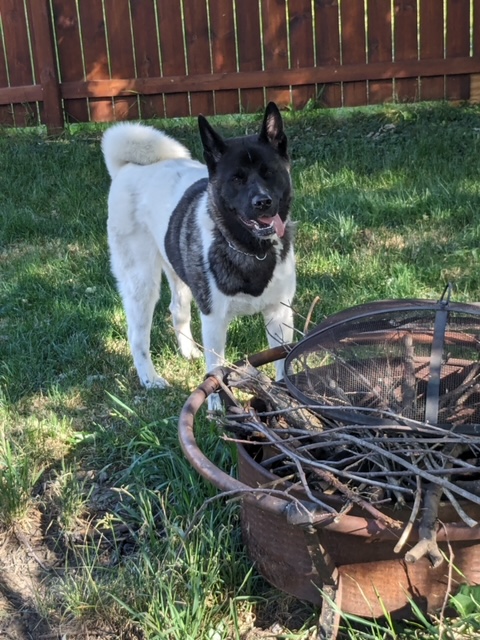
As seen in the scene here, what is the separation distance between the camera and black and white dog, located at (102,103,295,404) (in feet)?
10.9

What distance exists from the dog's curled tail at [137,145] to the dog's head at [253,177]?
78 centimetres

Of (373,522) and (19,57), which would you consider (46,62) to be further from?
(373,522)

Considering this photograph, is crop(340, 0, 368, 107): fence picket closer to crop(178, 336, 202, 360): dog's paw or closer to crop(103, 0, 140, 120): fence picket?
crop(103, 0, 140, 120): fence picket

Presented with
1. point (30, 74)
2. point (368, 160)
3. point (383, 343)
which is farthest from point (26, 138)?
point (383, 343)

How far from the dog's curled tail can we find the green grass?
0.86m

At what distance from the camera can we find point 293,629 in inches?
83.6

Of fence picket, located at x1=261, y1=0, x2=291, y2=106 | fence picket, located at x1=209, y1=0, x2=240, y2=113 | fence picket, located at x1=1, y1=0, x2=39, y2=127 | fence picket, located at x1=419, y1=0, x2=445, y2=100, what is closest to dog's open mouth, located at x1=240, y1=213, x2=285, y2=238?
fence picket, located at x1=261, y1=0, x2=291, y2=106

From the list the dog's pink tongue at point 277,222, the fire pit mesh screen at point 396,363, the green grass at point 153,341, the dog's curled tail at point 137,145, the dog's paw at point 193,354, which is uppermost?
the dog's curled tail at point 137,145

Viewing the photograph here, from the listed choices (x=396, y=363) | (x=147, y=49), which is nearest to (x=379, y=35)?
(x=147, y=49)

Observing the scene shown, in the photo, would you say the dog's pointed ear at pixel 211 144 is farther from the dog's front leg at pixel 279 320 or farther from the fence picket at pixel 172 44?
the fence picket at pixel 172 44

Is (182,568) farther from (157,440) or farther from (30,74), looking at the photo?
(30,74)

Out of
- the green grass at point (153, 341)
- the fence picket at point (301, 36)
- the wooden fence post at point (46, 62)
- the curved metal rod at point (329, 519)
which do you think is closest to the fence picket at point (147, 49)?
the green grass at point (153, 341)

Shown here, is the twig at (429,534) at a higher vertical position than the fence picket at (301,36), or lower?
lower

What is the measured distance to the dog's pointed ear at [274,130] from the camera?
3357mm
